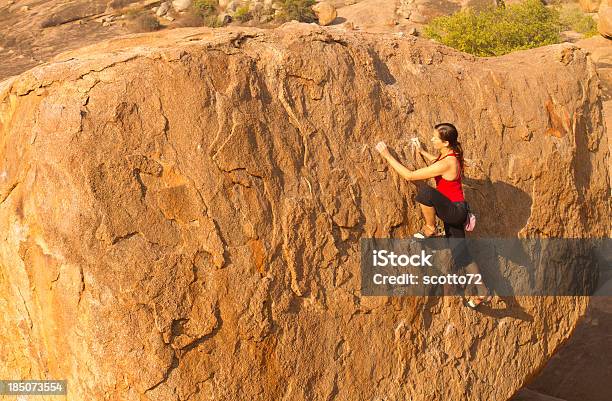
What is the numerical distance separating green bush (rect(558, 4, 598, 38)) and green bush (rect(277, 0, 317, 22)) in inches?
296

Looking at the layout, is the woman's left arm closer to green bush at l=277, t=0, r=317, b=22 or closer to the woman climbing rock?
the woman climbing rock

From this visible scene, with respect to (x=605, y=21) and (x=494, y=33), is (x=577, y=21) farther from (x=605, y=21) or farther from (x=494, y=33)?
(x=494, y=33)

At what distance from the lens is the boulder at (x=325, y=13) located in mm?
21025

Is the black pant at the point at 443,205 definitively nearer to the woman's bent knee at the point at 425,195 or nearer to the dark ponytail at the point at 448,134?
the woman's bent knee at the point at 425,195

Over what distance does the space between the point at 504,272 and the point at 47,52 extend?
16905mm

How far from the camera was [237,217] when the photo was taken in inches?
128

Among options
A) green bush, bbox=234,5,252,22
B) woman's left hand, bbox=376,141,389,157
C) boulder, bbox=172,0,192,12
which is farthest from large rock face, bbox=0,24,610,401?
boulder, bbox=172,0,192,12

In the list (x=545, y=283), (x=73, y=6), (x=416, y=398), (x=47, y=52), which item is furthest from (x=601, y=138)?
(x=73, y=6)

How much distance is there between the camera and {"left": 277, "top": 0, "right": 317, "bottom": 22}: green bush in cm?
2122

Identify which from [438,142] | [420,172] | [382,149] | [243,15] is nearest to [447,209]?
[420,172]

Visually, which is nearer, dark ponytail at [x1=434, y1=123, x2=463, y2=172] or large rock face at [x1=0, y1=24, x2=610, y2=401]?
large rock face at [x1=0, y1=24, x2=610, y2=401]

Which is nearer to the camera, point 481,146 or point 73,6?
point 481,146

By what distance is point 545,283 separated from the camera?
430 cm

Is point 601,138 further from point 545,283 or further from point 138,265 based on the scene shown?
point 138,265
